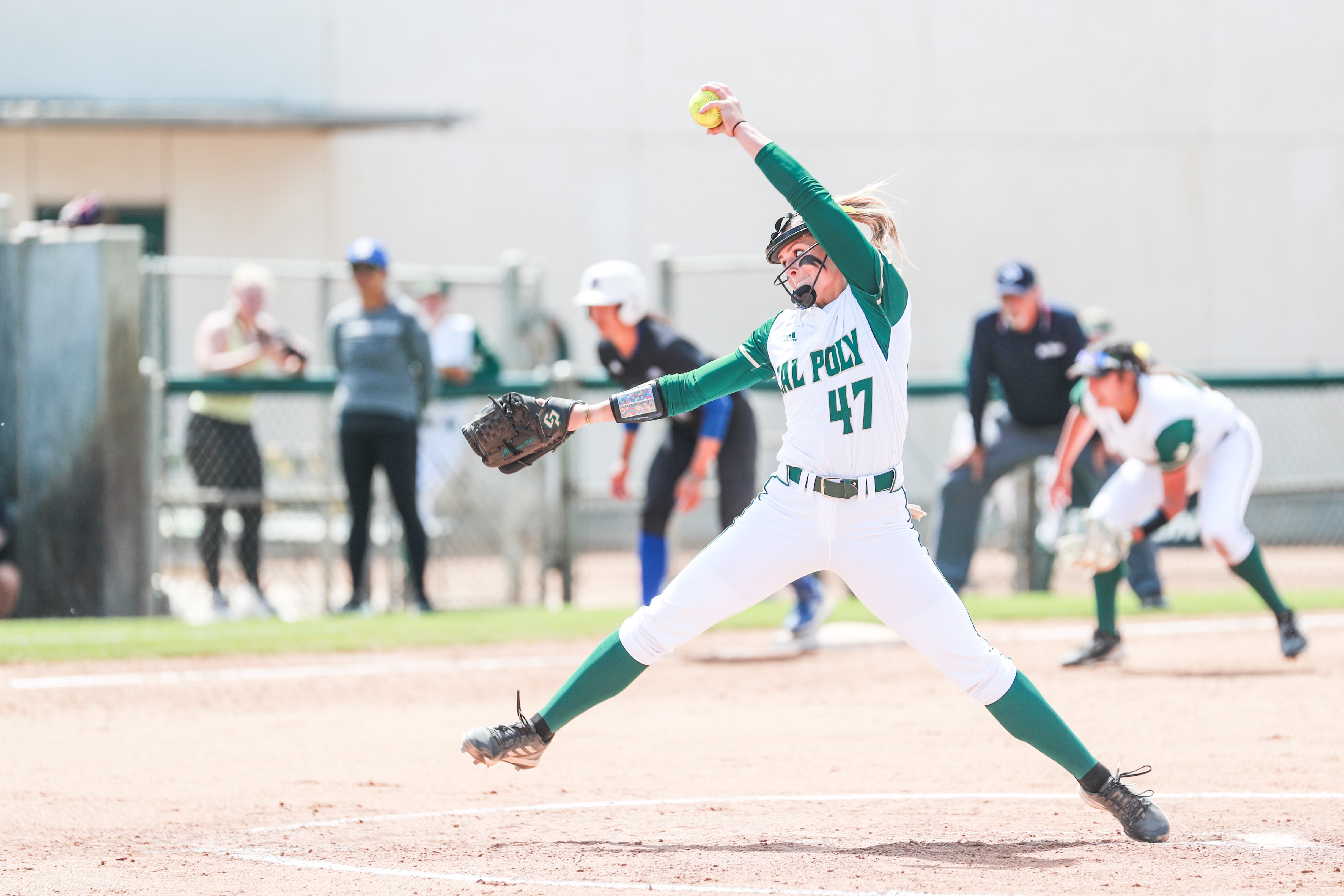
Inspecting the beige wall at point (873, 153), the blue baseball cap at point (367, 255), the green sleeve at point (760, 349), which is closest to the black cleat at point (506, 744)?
the green sleeve at point (760, 349)

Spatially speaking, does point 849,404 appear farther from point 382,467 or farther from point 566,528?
point 566,528

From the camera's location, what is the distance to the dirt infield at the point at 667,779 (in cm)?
440

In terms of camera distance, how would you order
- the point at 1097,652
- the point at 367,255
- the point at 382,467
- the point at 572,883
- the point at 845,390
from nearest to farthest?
the point at 572,883 → the point at 845,390 → the point at 1097,652 → the point at 367,255 → the point at 382,467

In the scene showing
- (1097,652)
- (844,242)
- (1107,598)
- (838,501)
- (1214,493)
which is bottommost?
(1097,652)

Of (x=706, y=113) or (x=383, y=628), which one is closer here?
(x=706, y=113)

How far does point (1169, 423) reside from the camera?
25.8ft

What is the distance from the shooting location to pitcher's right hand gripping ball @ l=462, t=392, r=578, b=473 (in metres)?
4.90

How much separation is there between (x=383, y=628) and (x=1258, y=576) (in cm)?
479

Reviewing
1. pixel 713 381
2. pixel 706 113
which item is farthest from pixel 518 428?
pixel 706 113

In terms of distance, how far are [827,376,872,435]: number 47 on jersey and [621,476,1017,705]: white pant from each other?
21cm

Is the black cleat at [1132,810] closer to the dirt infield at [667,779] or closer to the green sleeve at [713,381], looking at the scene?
the dirt infield at [667,779]

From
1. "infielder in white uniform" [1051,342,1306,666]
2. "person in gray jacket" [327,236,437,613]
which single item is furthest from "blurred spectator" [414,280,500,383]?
"infielder in white uniform" [1051,342,1306,666]

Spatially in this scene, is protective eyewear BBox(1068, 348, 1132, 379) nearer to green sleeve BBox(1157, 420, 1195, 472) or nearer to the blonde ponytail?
Answer: green sleeve BBox(1157, 420, 1195, 472)

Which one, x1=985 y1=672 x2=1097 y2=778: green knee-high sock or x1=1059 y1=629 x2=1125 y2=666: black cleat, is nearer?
x1=985 y1=672 x2=1097 y2=778: green knee-high sock
